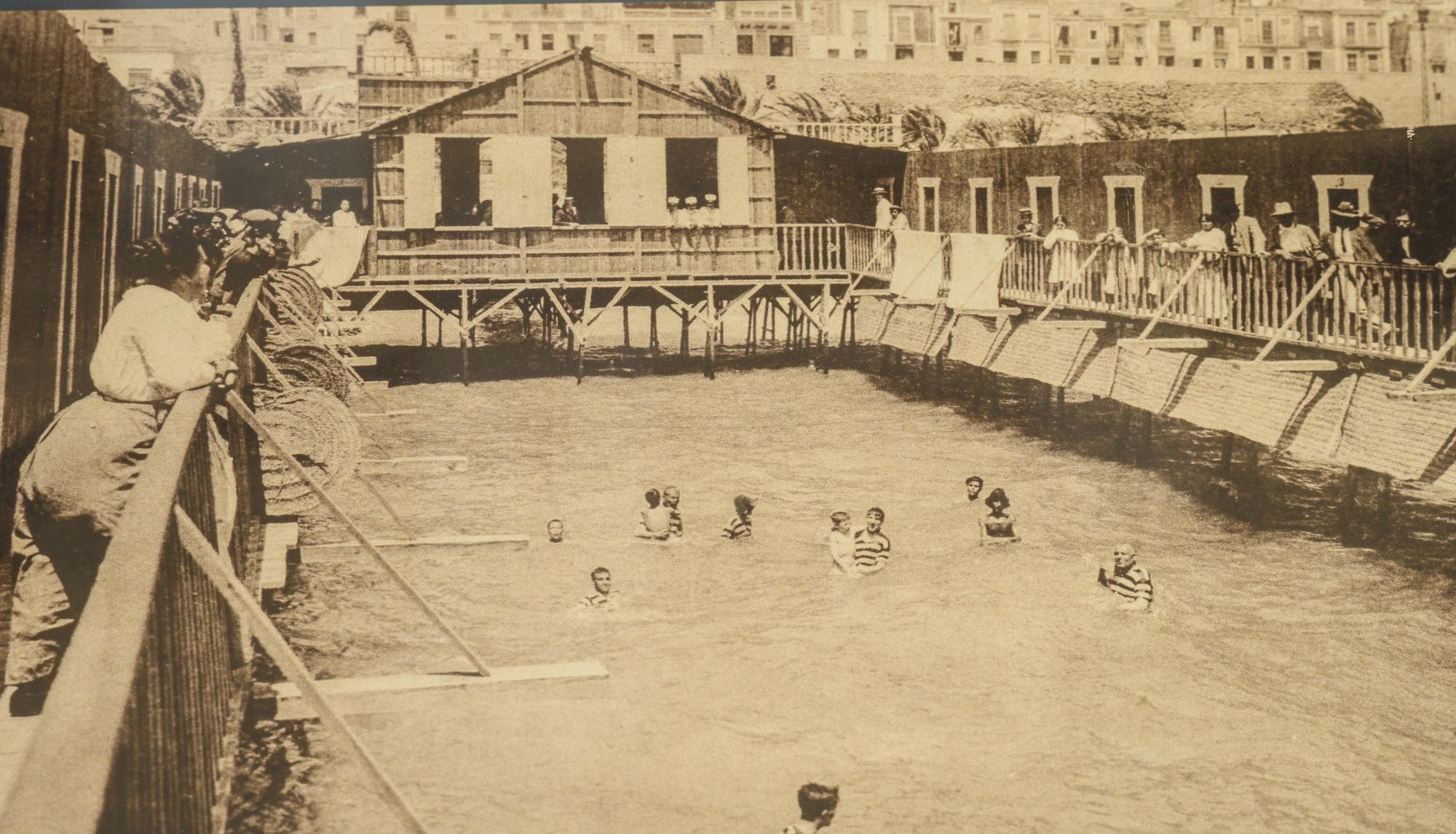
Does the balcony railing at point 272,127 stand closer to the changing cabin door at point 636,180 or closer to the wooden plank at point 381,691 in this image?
the changing cabin door at point 636,180

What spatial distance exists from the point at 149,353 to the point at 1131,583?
5189mm

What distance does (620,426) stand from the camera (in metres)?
9.00

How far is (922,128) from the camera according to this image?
21.9 metres

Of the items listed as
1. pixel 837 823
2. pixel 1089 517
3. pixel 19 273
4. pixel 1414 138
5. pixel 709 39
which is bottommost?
pixel 837 823

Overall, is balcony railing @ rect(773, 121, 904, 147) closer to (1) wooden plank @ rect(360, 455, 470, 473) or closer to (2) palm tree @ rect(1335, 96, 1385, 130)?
(2) palm tree @ rect(1335, 96, 1385, 130)

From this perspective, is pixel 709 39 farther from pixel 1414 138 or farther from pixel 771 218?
pixel 771 218

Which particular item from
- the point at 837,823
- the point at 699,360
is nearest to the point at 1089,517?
the point at 837,823

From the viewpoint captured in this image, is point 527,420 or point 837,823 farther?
point 527,420

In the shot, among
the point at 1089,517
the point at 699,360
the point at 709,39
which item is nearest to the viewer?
the point at 709,39

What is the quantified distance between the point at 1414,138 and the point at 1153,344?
7.99 ft

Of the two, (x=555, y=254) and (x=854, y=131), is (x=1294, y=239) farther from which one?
(x=854, y=131)

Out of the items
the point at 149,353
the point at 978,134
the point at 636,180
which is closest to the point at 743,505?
the point at 149,353

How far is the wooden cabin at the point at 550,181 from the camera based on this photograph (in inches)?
480

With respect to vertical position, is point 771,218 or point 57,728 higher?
point 771,218
